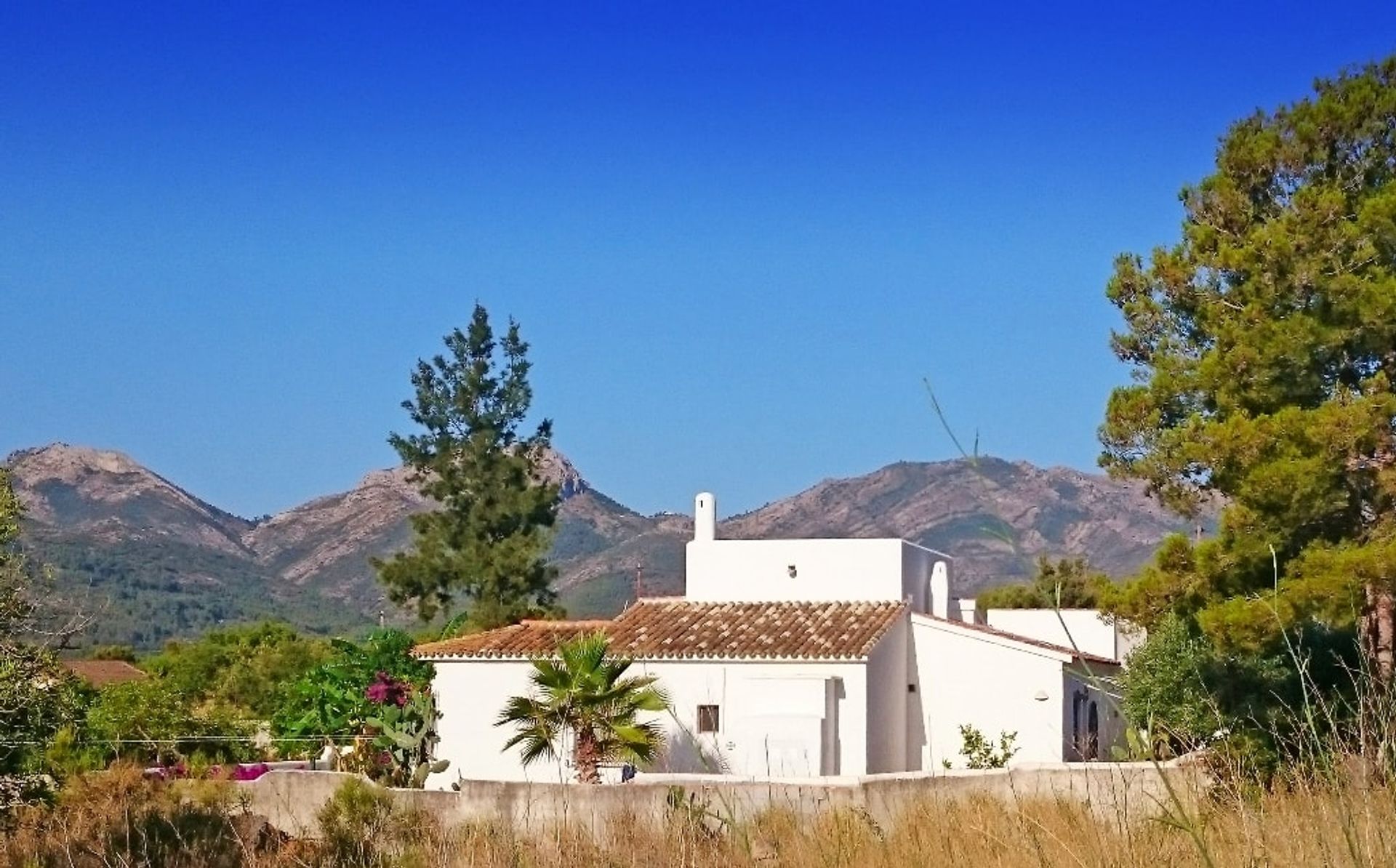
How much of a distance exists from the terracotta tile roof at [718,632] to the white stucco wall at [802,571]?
0.40m

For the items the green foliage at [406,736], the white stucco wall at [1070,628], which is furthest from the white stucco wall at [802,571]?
the green foliage at [406,736]

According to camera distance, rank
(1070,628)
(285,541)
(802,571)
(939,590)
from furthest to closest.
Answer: (285,541)
(1070,628)
(939,590)
(802,571)

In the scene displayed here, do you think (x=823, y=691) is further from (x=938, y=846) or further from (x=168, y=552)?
(x=168, y=552)

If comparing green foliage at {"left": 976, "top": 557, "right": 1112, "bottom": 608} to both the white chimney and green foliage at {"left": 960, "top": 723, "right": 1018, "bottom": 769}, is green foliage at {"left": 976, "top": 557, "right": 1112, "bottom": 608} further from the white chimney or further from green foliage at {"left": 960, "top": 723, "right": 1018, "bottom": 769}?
green foliage at {"left": 960, "top": 723, "right": 1018, "bottom": 769}

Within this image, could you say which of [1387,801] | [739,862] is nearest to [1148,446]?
[739,862]

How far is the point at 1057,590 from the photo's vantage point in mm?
2994

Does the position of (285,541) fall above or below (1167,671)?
above

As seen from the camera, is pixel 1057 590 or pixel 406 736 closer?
pixel 1057 590

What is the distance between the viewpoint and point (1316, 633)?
786 inches

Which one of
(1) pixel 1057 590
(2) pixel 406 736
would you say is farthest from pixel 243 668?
(1) pixel 1057 590

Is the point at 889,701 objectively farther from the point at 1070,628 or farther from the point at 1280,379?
the point at 1280,379

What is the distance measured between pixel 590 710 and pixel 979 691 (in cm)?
860

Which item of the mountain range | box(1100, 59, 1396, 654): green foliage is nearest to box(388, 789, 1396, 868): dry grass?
box(1100, 59, 1396, 654): green foliage

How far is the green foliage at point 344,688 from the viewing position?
26.3 metres
